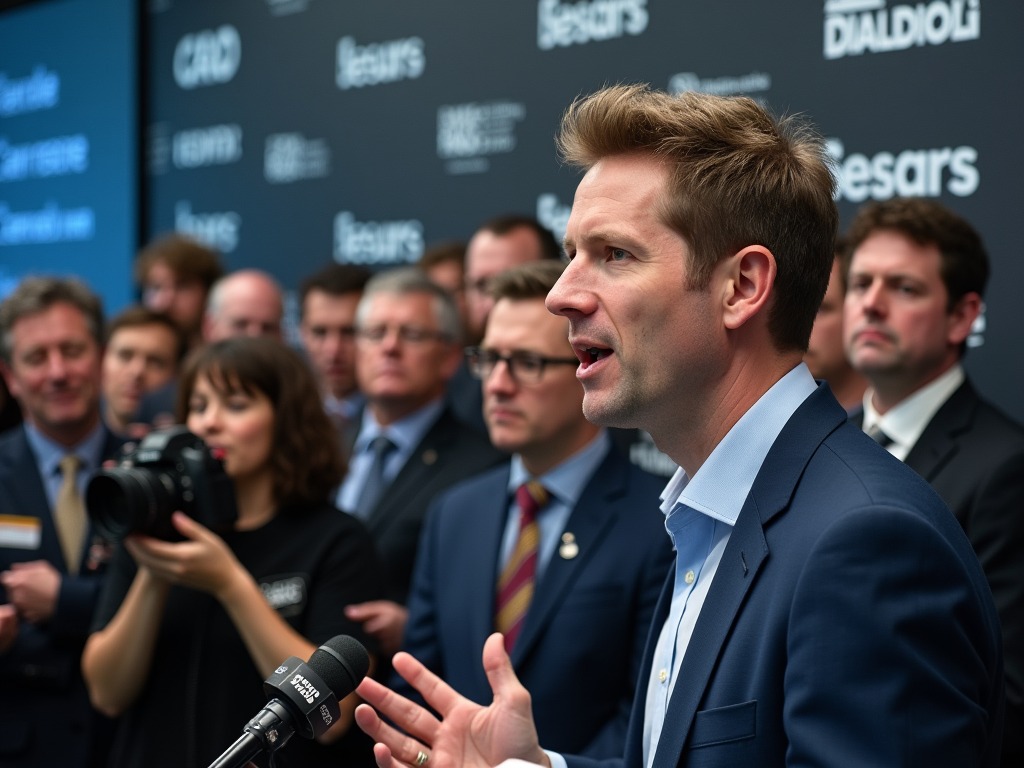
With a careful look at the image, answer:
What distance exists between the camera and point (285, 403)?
8.82 ft

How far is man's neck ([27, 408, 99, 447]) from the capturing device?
3.31 metres

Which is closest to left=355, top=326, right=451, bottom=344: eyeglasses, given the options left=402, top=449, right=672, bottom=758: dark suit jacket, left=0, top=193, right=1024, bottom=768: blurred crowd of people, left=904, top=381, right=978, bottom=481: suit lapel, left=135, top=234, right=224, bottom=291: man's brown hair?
left=0, top=193, right=1024, bottom=768: blurred crowd of people

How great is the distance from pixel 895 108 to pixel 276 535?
86.0 inches

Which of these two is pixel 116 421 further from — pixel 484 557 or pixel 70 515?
pixel 484 557

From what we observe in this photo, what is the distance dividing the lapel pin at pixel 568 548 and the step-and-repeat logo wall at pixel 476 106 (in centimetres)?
146

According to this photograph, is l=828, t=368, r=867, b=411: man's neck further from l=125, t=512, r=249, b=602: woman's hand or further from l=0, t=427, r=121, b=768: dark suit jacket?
l=0, t=427, r=121, b=768: dark suit jacket

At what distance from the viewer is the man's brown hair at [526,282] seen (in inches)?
107

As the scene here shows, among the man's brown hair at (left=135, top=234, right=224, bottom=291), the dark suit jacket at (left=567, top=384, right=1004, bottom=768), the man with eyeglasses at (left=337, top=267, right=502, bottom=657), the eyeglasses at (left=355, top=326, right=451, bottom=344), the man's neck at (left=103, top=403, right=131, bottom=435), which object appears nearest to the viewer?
the dark suit jacket at (left=567, top=384, right=1004, bottom=768)

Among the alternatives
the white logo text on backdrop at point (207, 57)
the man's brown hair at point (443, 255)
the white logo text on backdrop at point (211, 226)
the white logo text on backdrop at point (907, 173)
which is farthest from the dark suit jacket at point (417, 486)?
the white logo text on backdrop at point (207, 57)

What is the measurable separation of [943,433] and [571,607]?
100 cm

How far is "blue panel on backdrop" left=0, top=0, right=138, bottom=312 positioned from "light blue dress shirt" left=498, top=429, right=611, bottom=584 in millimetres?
4193

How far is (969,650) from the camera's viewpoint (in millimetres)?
1091

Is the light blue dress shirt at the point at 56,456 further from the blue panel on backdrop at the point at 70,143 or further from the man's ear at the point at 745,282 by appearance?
the blue panel on backdrop at the point at 70,143

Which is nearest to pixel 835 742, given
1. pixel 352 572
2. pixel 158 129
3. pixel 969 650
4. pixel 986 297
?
pixel 969 650
